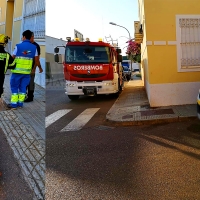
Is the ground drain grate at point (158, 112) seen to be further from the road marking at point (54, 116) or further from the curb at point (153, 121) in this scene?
the road marking at point (54, 116)

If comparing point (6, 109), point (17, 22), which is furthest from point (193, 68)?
point (17, 22)

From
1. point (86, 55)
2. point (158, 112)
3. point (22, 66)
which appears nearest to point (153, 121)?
point (158, 112)

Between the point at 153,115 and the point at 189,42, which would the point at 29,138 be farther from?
the point at 189,42

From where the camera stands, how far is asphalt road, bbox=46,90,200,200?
10.1 feet

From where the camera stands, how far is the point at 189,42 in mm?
8102

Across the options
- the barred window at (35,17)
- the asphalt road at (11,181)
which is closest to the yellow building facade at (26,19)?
the barred window at (35,17)

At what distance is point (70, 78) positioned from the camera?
10781mm

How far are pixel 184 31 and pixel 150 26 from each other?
41.0 inches

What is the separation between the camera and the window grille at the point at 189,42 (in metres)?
8.04

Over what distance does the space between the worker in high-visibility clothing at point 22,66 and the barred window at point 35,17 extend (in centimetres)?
238

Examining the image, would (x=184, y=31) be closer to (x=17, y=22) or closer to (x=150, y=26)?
(x=150, y=26)

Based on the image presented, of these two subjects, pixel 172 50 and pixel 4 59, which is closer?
pixel 4 59

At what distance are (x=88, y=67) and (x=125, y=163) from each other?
7022mm

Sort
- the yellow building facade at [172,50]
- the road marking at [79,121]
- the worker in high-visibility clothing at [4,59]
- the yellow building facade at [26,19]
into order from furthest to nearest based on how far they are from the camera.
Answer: the yellow building facade at [26,19] → the yellow building facade at [172,50] → the road marking at [79,121] → the worker in high-visibility clothing at [4,59]
